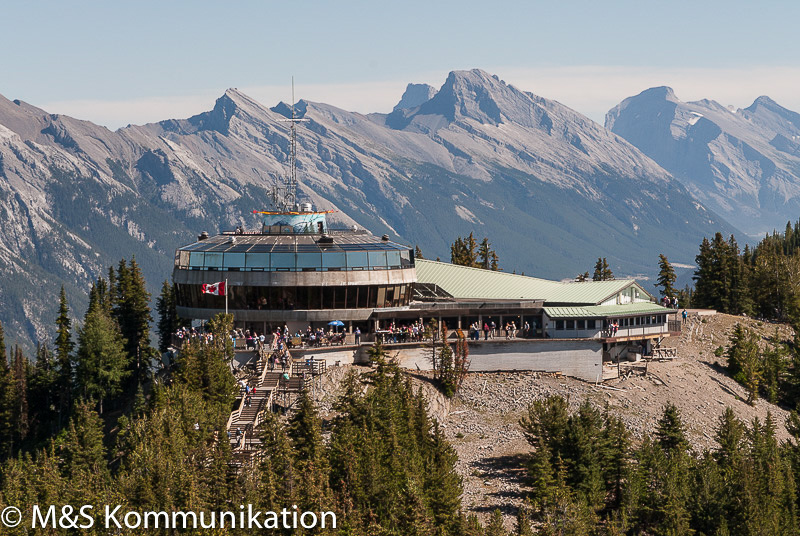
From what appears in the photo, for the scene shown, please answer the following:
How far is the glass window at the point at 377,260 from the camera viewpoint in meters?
108

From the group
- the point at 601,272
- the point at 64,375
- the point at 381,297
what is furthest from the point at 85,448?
the point at 601,272

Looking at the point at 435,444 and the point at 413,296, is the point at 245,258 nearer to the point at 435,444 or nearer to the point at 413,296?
the point at 413,296

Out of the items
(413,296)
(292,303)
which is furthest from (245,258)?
(413,296)

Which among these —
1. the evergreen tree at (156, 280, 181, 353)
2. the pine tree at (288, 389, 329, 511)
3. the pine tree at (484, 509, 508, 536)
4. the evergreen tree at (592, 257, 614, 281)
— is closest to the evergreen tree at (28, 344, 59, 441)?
the evergreen tree at (156, 280, 181, 353)

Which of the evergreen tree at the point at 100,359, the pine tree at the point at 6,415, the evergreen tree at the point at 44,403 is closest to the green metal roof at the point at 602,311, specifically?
the evergreen tree at the point at 100,359

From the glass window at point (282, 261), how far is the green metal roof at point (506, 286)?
765 inches

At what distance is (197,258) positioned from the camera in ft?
357

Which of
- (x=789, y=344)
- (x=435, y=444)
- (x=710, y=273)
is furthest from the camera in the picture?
(x=710, y=273)

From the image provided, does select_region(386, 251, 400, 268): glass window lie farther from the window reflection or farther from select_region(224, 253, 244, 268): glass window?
select_region(224, 253, 244, 268): glass window

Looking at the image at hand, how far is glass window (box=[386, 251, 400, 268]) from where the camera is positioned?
10919 centimetres

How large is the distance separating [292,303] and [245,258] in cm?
594

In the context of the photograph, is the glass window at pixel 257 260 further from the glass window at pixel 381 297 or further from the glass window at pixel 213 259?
the glass window at pixel 381 297

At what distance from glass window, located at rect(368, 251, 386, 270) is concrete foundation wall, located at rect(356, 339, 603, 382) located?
→ 8.66 m

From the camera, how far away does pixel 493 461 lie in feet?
294
